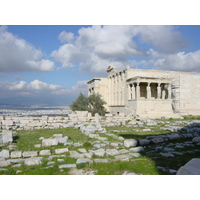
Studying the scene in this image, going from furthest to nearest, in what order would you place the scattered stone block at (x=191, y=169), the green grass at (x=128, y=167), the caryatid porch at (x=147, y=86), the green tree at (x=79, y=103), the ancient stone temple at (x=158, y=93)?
the green tree at (x=79, y=103) < the caryatid porch at (x=147, y=86) < the ancient stone temple at (x=158, y=93) < the green grass at (x=128, y=167) < the scattered stone block at (x=191, y=169)

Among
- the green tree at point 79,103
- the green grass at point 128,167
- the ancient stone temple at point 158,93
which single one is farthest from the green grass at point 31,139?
the green tree at point 79,103

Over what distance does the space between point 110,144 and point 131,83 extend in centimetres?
2295

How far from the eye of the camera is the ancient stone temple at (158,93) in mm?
28781

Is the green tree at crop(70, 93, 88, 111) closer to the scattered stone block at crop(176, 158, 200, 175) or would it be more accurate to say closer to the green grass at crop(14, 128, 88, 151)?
the green grass at crop(14, 128, 88, 151)

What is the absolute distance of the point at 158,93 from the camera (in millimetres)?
30297

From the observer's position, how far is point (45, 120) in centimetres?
1783

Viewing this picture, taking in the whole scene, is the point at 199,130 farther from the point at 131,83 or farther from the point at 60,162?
the point at 131,83

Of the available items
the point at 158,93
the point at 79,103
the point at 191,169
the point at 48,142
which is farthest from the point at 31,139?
the point at 79,103

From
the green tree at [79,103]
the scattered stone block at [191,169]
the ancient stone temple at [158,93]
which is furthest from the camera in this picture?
the green tree at [79,103]

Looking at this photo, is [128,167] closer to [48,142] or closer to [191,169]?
[191,169]

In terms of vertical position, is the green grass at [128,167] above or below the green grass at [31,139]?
above

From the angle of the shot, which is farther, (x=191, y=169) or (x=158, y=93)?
(x=158, y=93)

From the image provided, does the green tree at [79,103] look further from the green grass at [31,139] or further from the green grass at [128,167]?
the green grass at [128,167]

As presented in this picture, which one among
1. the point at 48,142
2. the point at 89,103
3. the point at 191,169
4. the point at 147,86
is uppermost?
the point at 147,86
